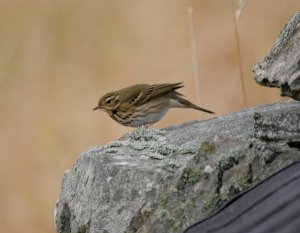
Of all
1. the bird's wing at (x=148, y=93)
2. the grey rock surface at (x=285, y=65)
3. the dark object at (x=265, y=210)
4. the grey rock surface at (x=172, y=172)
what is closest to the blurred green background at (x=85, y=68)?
the bird's wing at (x=148, y=93)

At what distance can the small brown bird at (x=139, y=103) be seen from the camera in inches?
316

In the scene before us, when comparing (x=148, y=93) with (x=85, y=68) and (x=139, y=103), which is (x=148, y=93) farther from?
(x=85, y=68)

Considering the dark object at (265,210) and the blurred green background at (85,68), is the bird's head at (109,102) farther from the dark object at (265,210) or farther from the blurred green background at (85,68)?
the dark object at (265,210)

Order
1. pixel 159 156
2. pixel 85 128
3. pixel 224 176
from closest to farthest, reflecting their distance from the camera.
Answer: pixel 224 176, pixel 159 156, pixel 85 128

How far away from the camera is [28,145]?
923 centimetres

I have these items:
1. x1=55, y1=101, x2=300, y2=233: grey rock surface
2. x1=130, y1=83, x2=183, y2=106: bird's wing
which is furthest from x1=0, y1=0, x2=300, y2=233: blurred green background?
x1=55, y1=101, x2=300, y2=233: grey rock surface

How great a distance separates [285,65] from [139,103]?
465 centimetres

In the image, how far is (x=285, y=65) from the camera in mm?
3461

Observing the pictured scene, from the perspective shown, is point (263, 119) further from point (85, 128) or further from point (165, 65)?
point (165, 65)

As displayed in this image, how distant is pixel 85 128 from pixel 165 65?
1.08 m

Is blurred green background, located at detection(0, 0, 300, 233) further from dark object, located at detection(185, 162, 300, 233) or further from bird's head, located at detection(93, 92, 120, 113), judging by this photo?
dark object, located at detection(185, 162, 300, 233)

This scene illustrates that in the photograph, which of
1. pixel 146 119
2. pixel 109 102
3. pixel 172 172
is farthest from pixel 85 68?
pixel 172 172

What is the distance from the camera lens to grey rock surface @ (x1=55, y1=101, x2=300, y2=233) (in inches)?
131

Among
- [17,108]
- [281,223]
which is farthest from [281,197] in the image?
[17,108]
